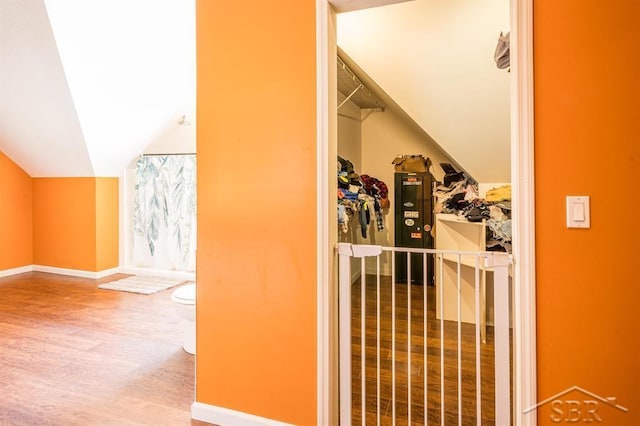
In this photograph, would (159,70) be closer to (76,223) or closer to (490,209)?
(76,223)

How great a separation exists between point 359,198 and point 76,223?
3.90m

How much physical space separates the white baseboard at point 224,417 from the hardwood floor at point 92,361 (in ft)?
0.24

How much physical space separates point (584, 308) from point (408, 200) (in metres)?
3.42

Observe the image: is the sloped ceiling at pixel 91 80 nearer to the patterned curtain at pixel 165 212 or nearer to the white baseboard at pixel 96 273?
the patterned curtain at pixel 165 212

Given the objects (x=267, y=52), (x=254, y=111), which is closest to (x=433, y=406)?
(x=254, y=111)

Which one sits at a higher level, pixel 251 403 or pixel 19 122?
pixel 19 122

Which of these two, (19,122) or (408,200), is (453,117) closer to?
(408,200)

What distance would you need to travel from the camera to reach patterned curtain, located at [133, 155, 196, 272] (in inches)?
195

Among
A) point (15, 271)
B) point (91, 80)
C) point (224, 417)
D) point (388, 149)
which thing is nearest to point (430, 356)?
point (224, 417)

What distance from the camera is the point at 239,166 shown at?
6.45ft

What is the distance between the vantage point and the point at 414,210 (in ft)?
15.7

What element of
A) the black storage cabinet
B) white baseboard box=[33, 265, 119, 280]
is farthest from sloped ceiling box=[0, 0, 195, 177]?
the black storage cabinet

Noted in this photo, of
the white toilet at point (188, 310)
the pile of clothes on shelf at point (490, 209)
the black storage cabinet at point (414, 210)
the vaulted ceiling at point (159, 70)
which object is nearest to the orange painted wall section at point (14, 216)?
the vaulted ceiling at point (159, 70)

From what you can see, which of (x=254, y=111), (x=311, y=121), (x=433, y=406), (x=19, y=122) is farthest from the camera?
(x=19, y=122)
